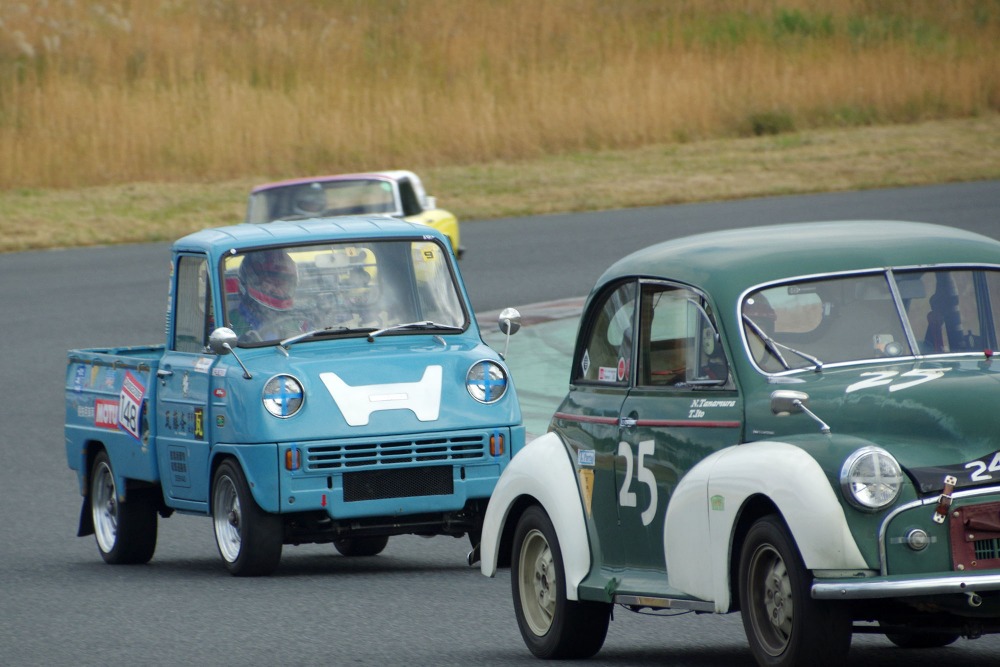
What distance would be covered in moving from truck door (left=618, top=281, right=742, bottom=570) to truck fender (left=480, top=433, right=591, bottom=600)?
0.81 feet

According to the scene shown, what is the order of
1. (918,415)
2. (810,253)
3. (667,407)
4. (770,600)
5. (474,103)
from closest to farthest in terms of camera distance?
(918,415), (770,600), (810,253), (667,407), (474,103)

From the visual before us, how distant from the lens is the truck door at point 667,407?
685cm

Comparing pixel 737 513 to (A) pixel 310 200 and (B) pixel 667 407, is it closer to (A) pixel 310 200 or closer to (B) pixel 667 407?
(B) pixel 667 407

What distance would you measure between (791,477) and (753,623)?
1.87 feet

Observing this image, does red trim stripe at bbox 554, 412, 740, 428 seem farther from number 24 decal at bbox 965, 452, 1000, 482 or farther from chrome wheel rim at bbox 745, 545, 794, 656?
number 24 decal at bbox 965, 452, 1000, 482

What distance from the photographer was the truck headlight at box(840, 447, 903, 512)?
5.98 m

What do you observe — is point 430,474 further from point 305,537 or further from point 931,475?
point 931,475

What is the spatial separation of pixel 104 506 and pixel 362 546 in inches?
61.8

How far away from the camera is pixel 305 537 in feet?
34.3

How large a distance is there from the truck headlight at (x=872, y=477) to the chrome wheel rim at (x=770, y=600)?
0.34 meters

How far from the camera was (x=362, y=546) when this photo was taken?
38.3ft

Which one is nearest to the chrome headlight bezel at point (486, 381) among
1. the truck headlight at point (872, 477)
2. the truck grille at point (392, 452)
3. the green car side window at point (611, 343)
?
the truck grille at point (392, 452)

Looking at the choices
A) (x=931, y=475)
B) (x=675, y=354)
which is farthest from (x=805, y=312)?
(x=931, y=475)

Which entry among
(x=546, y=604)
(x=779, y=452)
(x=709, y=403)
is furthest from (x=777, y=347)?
(x=546, y=604)
